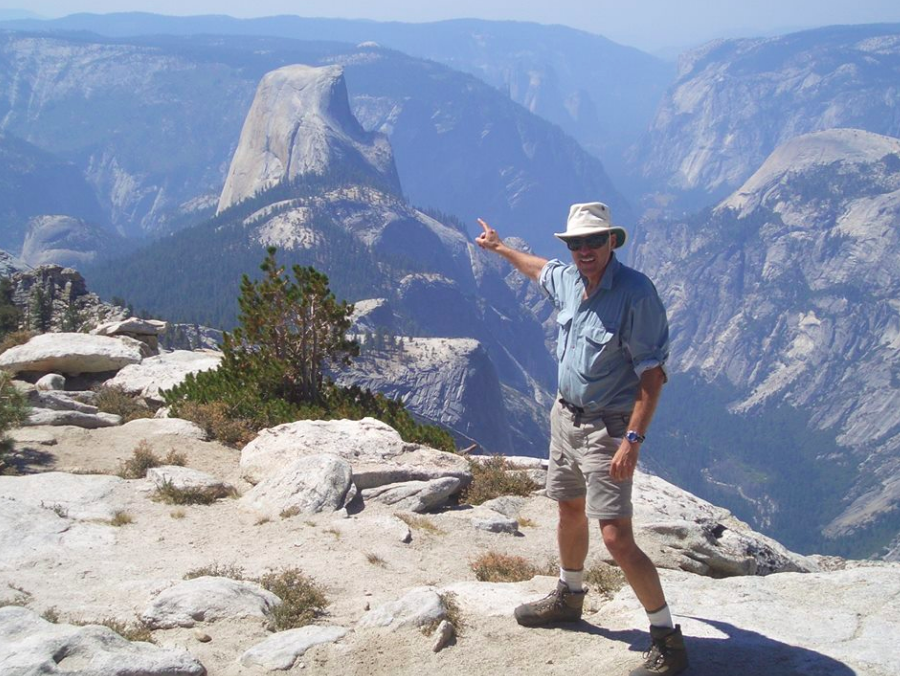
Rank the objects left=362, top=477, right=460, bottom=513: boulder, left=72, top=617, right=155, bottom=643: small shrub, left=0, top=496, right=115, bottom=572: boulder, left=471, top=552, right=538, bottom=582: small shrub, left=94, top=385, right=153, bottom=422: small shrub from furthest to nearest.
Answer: left=94, top=385, right=153, bottom=422: small shrub → left=362, top=477, right=460, bottom=513: boulder → left=471, top=552, right=538, bottom=582: small shrub → left=0, top=496, right=115, bottom=572: boulder → left=72, top=617, right=155, bottom=643: small shrub

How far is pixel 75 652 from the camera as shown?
6570 mm

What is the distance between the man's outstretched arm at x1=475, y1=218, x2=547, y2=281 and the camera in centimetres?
830

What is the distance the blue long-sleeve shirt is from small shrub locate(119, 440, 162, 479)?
28.6 ft

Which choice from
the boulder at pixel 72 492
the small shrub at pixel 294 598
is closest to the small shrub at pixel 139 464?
the boulder at pixel 72 492

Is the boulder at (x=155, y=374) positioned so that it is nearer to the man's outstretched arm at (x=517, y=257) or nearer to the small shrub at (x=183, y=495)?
the small shrub at (x=183, y=495)

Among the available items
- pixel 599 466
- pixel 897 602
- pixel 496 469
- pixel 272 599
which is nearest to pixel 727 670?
pixel 599 466

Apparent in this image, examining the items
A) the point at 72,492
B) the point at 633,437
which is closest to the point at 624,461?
the point at 633,437

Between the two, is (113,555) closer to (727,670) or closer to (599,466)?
(599,466)

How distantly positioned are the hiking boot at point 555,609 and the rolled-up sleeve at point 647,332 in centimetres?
241

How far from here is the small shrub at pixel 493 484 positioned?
44.4ft

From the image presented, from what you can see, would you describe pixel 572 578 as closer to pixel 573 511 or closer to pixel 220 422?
pixel 573 511

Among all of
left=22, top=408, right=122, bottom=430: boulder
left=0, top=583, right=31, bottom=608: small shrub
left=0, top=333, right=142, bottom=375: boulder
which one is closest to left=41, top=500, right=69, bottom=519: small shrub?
left=0, top=583, right=31, bottom=608: small shrub

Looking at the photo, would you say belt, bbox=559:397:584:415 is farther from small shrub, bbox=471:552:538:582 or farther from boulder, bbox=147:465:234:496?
boulder, bbox=147:465:234:496

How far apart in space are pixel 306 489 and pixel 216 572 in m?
3.01
